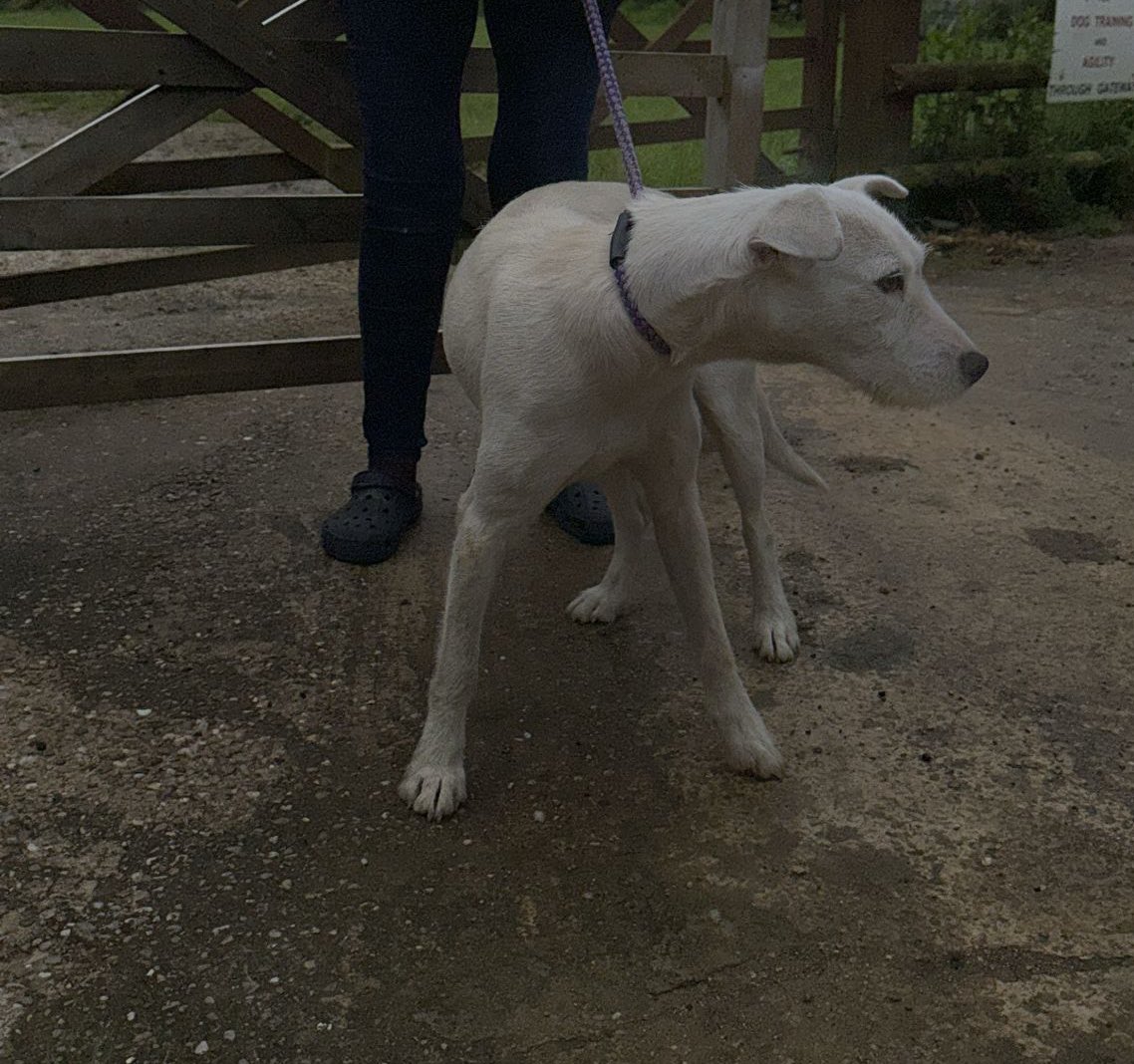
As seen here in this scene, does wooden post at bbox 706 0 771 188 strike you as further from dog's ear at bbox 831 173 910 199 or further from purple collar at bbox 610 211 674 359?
purple collar at bbox 610 211 674 359

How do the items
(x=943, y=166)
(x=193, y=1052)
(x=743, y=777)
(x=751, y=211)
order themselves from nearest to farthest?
(x=193, y=1052)
(x=751, y=211)
(x=743, y=777)
(x=943, y=166)

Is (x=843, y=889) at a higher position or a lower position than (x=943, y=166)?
lower

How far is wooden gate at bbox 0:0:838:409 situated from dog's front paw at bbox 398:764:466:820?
1.57 meters

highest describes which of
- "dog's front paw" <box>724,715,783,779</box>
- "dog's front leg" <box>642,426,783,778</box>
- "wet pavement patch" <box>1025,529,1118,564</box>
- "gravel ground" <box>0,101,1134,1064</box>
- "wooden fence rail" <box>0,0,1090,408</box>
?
"wooden fence rail" <box>0,0,1090,408</box>

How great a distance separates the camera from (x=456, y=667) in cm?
255

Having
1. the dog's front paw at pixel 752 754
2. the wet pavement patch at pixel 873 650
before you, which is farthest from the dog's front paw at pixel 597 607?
the dog's front paw at pixel 752 754

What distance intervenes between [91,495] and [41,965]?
2.10 meters

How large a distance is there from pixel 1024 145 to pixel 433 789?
6.37 meters

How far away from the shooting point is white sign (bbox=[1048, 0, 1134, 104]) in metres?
7.19

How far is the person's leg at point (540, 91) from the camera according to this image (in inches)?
117

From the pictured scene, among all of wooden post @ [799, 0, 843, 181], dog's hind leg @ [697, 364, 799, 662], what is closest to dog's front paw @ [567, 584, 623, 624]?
dog's hind leg @ [697, 364, 799, 662]

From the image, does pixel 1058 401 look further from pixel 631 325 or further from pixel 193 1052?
pixel 193 1052

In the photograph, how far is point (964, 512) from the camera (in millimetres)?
3896

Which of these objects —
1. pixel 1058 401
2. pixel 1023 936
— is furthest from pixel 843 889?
pixel 1058 401
